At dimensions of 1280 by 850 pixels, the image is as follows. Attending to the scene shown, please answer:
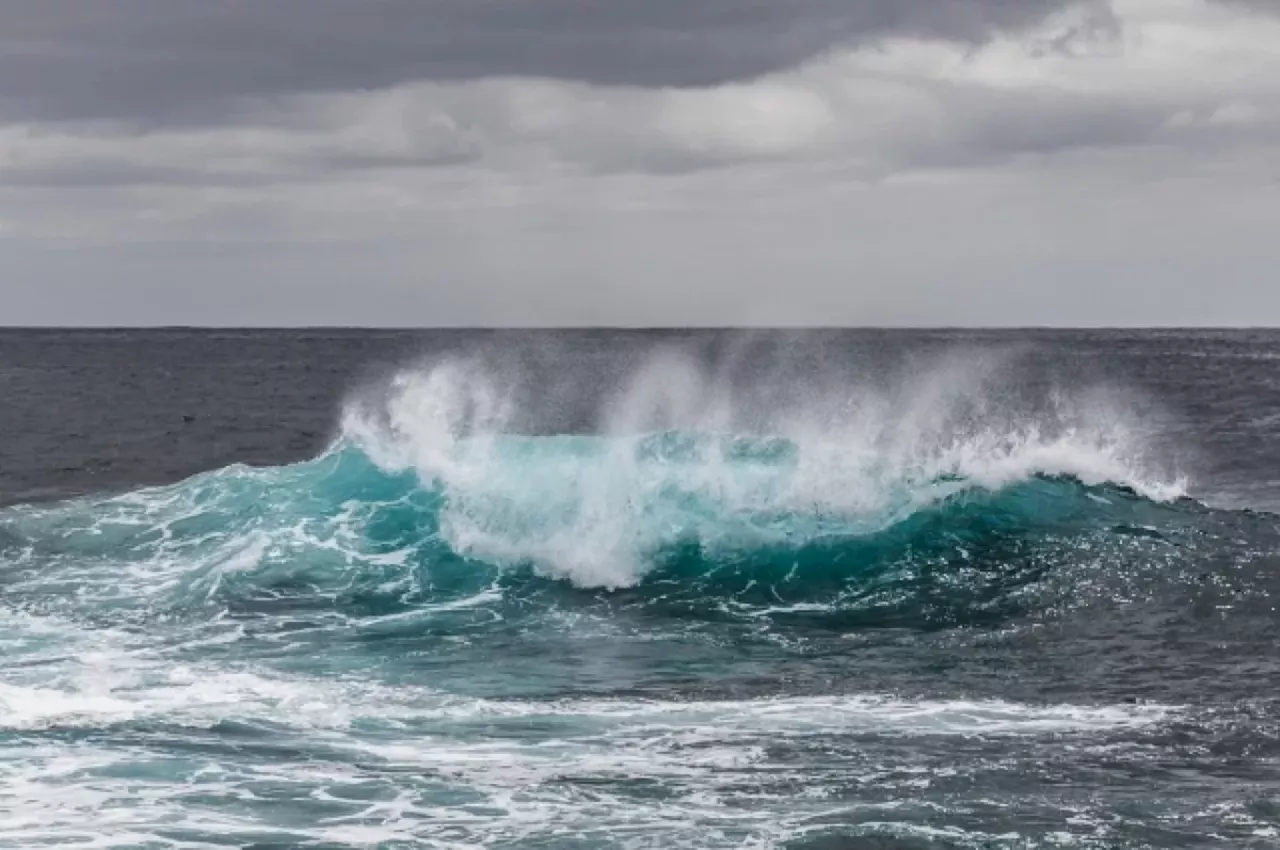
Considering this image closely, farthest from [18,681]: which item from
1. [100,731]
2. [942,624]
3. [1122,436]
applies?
[1122,436]

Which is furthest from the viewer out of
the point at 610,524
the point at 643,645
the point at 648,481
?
the point at 648,481

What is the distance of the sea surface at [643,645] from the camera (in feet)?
52.0

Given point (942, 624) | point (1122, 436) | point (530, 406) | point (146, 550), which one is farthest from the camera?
point (530, 406)

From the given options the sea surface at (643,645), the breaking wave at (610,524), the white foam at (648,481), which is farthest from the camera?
the white foam at (648,481)

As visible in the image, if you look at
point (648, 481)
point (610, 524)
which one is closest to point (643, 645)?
point (610, 524)

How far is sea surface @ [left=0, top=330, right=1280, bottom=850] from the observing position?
52.0 feet

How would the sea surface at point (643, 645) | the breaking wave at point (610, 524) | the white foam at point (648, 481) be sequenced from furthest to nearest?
the white foam at point (648, 481) < the breaking wave at point (610, 524) < the sea surface at point (643, 645)

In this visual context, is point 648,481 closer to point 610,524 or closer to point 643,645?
point 610,524

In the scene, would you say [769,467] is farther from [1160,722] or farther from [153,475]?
[153,475]

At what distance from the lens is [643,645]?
939 inches

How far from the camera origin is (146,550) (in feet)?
101

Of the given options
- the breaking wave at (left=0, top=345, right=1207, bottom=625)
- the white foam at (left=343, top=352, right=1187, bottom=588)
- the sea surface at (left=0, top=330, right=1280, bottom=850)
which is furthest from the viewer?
the white foam at (left=343, top=352, right=1187, bottom=588)

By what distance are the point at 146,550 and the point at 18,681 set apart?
10.1 metres

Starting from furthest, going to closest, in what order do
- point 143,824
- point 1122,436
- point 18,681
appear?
point 1122,436, point 18,681, point 143,824
